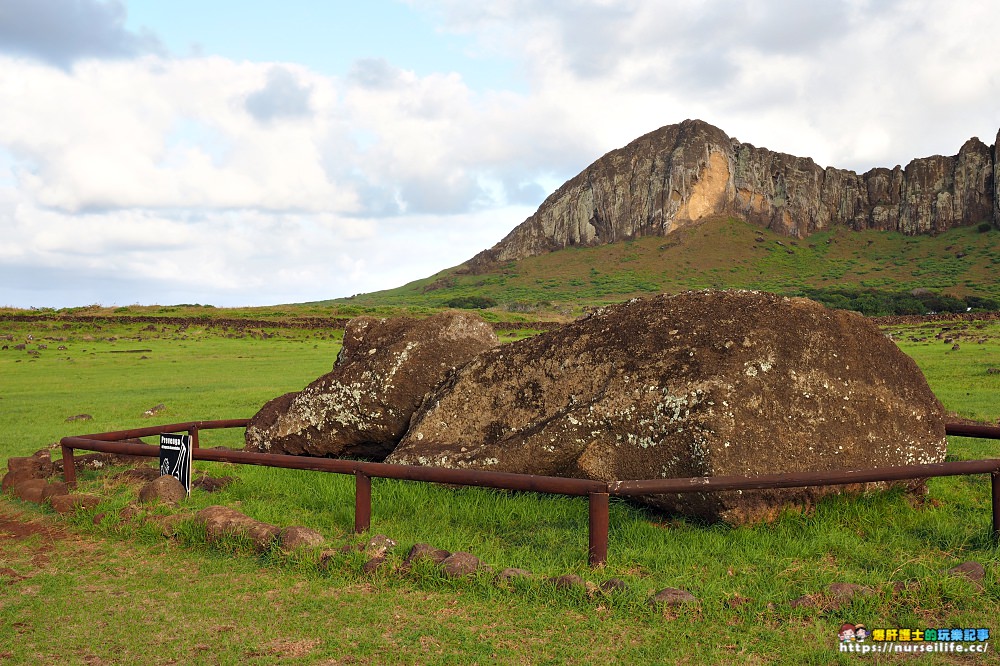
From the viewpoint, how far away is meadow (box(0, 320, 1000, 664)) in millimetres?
5527

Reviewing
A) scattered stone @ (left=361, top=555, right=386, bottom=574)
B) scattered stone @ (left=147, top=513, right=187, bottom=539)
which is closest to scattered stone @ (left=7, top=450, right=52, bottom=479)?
scattered stone @ (left=147, top=513, right=187, bottom=539)

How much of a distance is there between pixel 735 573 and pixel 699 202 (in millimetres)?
197608

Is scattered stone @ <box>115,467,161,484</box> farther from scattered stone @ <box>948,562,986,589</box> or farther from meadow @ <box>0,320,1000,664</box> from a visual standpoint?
scattered stone @ <box>948,562,986,589</box>

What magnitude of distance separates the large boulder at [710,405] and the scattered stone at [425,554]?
7.67ft

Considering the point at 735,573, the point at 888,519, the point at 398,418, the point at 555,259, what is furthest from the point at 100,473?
the point at 555,259

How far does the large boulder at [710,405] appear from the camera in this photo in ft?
26.8

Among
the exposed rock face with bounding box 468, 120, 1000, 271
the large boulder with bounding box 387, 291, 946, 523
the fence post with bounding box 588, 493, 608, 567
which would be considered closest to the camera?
the fence post with bounding box 588, 493, 608, 567

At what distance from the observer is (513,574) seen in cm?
646

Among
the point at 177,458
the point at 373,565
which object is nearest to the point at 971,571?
the point at 373,565

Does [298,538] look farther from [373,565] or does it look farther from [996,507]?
[996,507]

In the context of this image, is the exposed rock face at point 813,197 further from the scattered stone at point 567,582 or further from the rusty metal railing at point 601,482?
the scattered stone at point 567,582

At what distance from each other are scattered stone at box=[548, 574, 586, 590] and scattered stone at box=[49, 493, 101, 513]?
20.3ft

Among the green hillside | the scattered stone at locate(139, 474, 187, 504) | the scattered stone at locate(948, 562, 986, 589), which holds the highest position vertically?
the green hillside

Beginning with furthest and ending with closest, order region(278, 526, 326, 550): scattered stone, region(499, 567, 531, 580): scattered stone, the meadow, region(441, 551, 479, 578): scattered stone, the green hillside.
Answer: the green hillside → region(278, 526, 326, 550): scattered stone → region(441, 551, 479, 578): scattered stone → region(499, 567, 531, 580): scattered stone → the meadow
